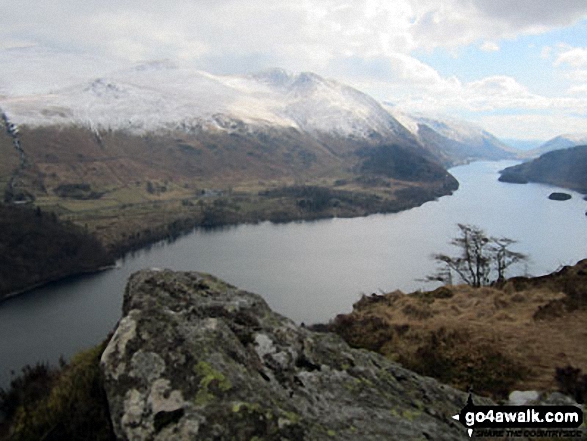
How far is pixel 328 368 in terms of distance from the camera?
8.79 m

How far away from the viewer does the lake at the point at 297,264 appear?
270 feet

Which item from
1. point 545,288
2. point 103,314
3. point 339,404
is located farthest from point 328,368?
point 103,314

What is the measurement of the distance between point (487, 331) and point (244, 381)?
15383 mm

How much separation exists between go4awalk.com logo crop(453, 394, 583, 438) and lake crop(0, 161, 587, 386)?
70273 mm

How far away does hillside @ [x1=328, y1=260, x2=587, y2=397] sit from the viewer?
47.6 feet

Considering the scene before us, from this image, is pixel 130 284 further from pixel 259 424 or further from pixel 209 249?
pixel 209 249

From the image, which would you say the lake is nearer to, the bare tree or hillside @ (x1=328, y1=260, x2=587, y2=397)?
the bare tree

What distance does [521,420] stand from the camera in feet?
28.6

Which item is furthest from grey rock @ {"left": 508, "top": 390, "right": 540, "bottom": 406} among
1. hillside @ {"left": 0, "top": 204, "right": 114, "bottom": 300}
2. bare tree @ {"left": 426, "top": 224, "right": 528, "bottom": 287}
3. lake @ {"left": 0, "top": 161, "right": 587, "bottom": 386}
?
hillside @ {"left": 0, "top": 204, "right": 114, "bottom": 300}

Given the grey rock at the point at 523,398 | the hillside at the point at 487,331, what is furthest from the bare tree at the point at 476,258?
the grey rock at the point at 523,398

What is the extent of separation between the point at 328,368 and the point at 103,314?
91.3 meters

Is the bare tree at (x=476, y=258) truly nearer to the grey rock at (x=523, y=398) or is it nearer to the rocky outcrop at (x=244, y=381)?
the grey rock at (x=523, y=398)

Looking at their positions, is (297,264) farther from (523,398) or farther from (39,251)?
(523,398)

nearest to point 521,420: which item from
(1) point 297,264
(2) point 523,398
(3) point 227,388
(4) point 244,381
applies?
(2) point 523,398
